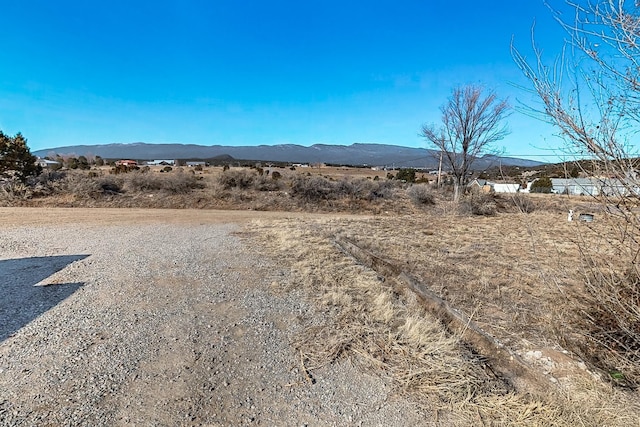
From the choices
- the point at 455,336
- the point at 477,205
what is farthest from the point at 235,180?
the point at 455,336

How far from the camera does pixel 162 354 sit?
3043 mm

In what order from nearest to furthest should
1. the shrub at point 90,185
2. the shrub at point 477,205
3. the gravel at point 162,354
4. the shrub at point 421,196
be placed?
the gravel at point 162,354 < the shrub at point 90,185 < the shrub at point 477,205 < the shrub at point 421,196

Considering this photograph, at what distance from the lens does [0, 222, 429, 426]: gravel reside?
91.7 inches

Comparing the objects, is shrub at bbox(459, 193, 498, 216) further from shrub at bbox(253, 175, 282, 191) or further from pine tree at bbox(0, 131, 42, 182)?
pine tree at bbox(0, 131, 42, 182)

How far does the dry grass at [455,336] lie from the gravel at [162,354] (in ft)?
0.99

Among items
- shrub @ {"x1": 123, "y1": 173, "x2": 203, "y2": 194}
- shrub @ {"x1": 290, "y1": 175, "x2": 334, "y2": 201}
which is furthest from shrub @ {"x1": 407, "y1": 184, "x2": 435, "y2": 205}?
shrub @ {"x1": 123, "y1": 173, "x2": 203, "y2": 194}

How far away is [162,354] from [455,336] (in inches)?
112

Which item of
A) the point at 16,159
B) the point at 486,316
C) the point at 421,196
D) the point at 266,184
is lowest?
the point at 421,196

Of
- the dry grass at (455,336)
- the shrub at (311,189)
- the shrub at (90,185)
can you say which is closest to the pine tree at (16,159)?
the shrub at (90,185)

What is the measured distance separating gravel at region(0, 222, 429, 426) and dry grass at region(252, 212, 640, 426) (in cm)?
30

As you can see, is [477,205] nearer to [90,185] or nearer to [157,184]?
[157,184]

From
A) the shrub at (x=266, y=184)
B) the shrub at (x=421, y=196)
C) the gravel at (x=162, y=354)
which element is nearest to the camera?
the gravel at (x=162, y=354)

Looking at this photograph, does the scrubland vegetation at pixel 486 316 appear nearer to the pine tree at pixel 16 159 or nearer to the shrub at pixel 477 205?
the shrub at pixel 477 205

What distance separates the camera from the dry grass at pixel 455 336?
7.89 feet
